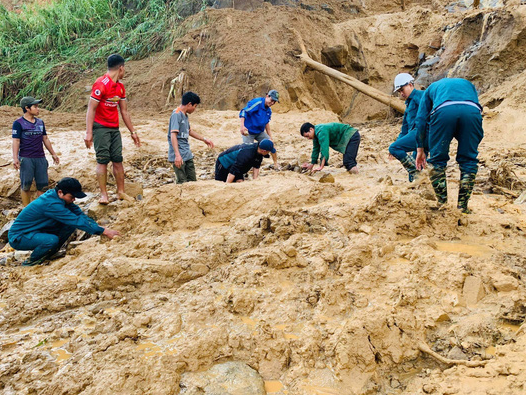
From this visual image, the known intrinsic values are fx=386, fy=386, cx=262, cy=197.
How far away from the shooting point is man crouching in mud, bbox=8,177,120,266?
359 cm

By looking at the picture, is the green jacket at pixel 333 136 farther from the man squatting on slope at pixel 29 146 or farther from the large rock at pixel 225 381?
the large rock at pixel 225 381

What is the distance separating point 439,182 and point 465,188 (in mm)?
228

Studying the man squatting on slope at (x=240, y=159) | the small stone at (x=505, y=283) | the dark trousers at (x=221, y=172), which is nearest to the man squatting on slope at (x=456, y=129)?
the small stone at (x=505, y=283)

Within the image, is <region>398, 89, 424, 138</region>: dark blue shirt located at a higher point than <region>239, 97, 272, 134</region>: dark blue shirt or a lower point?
higher

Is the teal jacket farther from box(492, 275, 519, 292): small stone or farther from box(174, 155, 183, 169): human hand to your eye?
box(174, 155, 183, 169): human hand

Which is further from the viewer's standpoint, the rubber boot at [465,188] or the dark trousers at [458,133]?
the rubber boot at [465,188]

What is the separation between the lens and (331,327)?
7.14 ft

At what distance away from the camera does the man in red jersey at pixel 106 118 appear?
418 cm

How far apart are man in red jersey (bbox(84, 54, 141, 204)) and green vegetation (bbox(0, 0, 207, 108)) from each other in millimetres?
8131

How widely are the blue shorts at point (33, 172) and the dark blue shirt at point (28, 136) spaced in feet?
0.27

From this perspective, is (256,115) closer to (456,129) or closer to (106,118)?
(106,118)

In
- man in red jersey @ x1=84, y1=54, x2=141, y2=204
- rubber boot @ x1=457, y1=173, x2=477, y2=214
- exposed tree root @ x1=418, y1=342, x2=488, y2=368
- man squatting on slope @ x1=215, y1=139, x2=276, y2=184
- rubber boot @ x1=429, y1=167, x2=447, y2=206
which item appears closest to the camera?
exposed tree root @ x1=418, y1=342, x2=488, y2=368

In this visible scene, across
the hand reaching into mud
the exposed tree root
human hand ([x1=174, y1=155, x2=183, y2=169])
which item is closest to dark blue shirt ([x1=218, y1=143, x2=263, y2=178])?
human hand ([x1=174, y1=155, x2=183, y2=169])

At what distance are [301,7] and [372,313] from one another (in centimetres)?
1275
